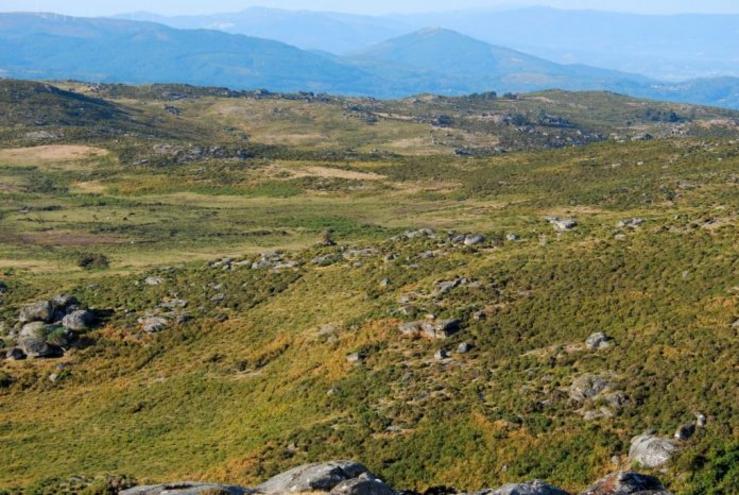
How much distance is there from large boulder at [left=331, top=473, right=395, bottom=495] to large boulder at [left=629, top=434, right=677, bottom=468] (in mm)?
10020

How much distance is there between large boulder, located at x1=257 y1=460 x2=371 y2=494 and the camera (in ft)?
95.7

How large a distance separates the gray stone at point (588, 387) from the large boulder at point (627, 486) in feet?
34.3

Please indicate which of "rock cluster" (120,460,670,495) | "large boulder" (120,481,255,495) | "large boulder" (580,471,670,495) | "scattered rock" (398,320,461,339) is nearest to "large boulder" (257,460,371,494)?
"rock cluster" (120,460,670,495)

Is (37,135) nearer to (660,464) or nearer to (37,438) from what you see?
(37,438)

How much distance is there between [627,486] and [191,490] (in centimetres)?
1394

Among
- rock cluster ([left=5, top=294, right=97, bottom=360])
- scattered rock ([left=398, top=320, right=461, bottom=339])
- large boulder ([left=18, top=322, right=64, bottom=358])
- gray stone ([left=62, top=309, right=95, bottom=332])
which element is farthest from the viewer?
gray stone ([left=62, top=309, right=95, bottom=332])

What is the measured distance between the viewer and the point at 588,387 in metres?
39.0

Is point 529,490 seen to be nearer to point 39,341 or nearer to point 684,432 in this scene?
point 684,432

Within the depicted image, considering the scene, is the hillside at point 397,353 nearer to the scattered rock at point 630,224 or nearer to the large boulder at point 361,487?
the scattered rock at point 630,224

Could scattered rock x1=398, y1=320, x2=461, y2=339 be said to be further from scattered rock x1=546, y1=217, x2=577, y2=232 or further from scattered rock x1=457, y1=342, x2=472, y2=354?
scattered rock x1=546, y1=217, x2=577, y2=232

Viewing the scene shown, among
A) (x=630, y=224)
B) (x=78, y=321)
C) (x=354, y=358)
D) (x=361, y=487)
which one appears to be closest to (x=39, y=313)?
(x=78, y=321)

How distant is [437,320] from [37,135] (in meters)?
152

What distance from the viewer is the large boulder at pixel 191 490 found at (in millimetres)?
27850

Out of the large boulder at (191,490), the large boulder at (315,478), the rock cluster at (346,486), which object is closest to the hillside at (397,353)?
the rock cluster at (346,486)
